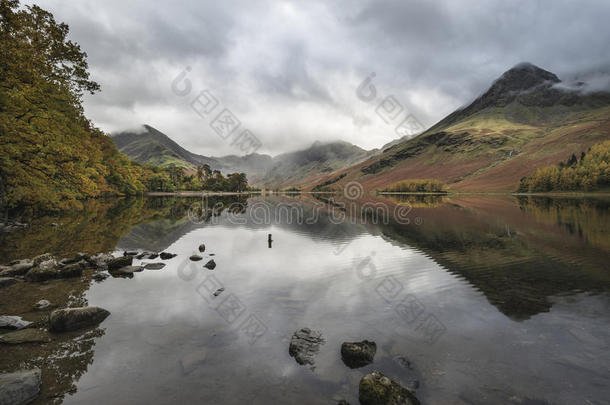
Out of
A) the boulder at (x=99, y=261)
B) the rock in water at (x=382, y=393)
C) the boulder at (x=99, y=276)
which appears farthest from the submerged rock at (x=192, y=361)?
the boulder at (x=99, y=261)

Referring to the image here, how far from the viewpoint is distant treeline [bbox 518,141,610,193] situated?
12700 cm

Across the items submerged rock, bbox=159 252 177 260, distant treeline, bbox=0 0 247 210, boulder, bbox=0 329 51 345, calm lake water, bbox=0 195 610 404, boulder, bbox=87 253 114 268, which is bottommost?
calm lake water, bbox=0 195 610 404

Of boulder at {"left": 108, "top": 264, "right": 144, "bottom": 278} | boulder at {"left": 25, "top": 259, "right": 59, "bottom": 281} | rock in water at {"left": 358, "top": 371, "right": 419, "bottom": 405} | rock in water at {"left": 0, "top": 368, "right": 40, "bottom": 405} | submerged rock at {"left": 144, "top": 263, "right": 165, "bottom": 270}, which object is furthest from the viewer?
submerged rock at {"left": 144, "top": 263, "right": 165, "bottom": 270}

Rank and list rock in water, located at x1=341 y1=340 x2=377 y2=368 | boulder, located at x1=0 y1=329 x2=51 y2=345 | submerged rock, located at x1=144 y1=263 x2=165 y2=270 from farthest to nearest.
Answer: submerged rock, located at x1=144 y1=263 x2=165 y2=270 < boulder, located at x1=0 y1=329 x2=51 y2=345 < rock in water, located at x1=341 y1=340 x2=377 y2=368

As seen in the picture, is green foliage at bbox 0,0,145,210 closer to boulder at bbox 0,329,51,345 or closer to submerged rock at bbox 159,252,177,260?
submerged rock at bbox 159,252,177,260

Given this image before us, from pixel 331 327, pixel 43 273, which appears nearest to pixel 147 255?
pixel 43 273

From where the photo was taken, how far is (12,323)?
1062 cm

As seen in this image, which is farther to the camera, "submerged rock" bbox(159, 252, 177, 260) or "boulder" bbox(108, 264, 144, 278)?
"submerged rock" bbox(159, 252, 177, 260)

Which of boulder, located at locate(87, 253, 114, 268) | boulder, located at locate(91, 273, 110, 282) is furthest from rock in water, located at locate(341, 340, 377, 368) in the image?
boulder, located at locate(87, 253, 114, 268)

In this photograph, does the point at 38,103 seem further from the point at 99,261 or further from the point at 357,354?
the point at 357,354

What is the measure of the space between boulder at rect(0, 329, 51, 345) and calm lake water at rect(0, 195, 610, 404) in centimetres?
37

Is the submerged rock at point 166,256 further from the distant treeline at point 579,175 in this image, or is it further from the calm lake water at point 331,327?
the distant treeline at point 579,175

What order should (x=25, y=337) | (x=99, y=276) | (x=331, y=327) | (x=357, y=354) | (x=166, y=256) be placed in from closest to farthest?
(x=357, y=354), (x=25, y=337), (x=331, y=327), (x=99, y=276), (x=166, y=256)

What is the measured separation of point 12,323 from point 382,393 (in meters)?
14.2
